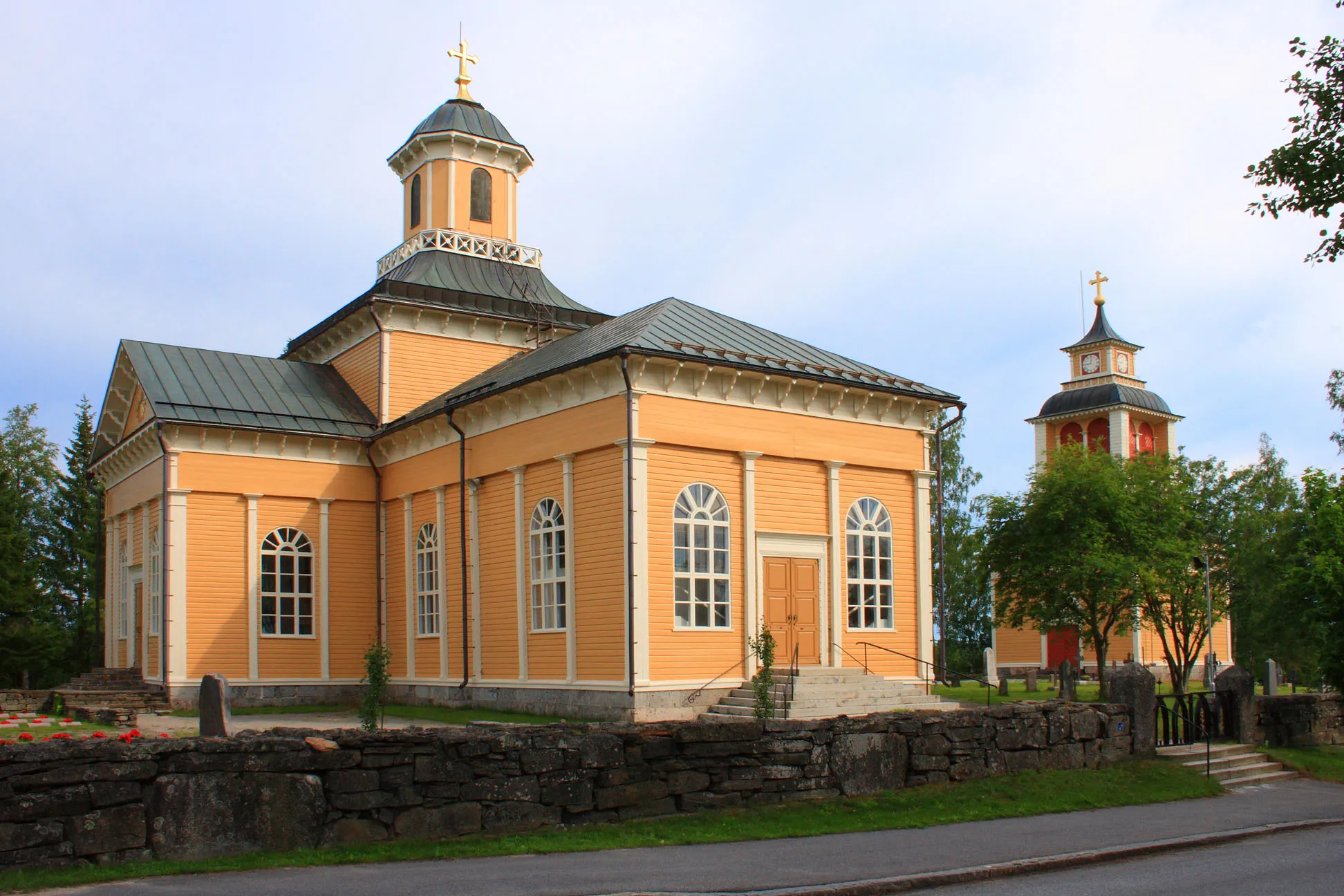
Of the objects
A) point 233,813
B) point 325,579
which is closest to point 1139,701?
point 233,813

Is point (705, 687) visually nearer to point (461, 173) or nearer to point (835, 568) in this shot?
point (835, 568)

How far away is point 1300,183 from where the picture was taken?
51.1 ft

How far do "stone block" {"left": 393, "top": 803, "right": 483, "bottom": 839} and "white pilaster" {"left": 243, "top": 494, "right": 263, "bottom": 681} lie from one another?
1816cm

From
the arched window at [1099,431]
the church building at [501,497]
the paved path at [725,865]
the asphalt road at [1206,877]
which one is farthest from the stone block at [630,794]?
the arched window at [1099,431]

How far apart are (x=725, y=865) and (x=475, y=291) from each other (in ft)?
75.1

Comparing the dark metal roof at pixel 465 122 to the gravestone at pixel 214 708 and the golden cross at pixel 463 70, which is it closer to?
the golden cross at pixel 463 70

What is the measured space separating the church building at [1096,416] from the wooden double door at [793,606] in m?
32.4

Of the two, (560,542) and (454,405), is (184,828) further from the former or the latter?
(454,405)

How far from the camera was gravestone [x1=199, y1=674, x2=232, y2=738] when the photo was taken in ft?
40.1

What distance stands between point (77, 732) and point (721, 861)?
14.4 m

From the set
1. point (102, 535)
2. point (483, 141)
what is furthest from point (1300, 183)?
point (102, 535)

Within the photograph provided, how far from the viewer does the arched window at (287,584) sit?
27406 mm

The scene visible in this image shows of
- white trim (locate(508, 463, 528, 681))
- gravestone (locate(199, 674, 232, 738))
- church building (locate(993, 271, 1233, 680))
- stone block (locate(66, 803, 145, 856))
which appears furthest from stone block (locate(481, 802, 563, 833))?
church building (locate(993, 271, 1233, 680))

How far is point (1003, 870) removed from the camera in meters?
10.2
